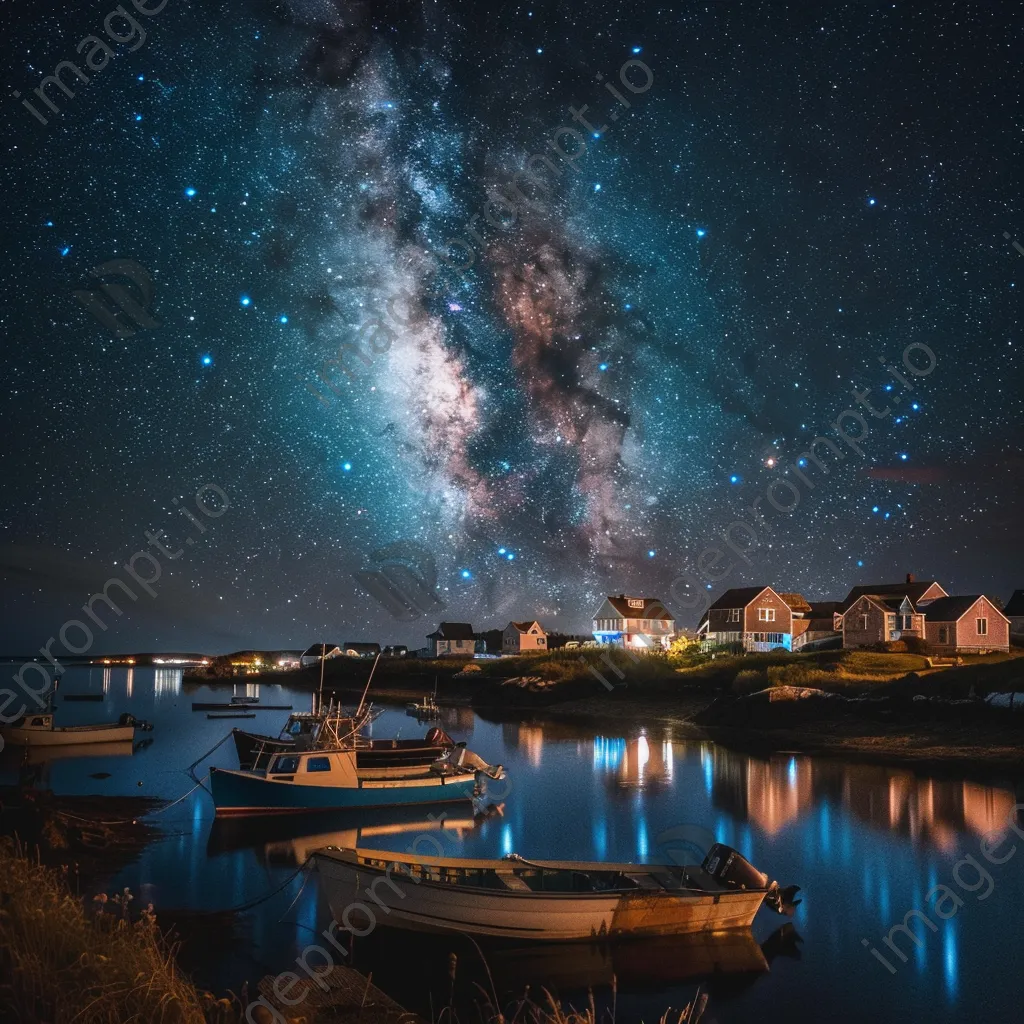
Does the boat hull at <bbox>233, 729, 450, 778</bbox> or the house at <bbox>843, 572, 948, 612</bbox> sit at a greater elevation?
the house at <bbox>843, 572, 948, 612</bbox>

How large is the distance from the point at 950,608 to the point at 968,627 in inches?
96.1

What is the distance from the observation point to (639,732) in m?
69.4

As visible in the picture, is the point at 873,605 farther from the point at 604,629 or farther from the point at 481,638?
the point at 481,638

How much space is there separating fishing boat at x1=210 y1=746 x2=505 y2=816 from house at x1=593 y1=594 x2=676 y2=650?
3291 inches

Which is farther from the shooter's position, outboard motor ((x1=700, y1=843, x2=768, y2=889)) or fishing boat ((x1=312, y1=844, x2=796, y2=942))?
outboard motor ((x1=700, y1=843, x2=768, y2=889))

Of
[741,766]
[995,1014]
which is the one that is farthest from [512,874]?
[741,766]

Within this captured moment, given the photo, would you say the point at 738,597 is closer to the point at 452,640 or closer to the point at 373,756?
the point at 373,756

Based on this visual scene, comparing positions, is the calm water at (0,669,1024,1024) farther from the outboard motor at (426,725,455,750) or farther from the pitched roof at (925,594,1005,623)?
the pitched roof at (925,594,1005,623)

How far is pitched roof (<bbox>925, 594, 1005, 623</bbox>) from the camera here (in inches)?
3227

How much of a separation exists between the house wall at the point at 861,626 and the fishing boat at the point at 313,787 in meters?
58.8

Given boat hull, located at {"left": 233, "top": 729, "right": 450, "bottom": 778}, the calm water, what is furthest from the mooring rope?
boat hull, located at {"left": 233, "top": 729, "right": 450, "bottom": 778}

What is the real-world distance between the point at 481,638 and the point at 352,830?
130 metres

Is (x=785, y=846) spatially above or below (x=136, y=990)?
below

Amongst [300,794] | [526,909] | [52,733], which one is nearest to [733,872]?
[526,909]
